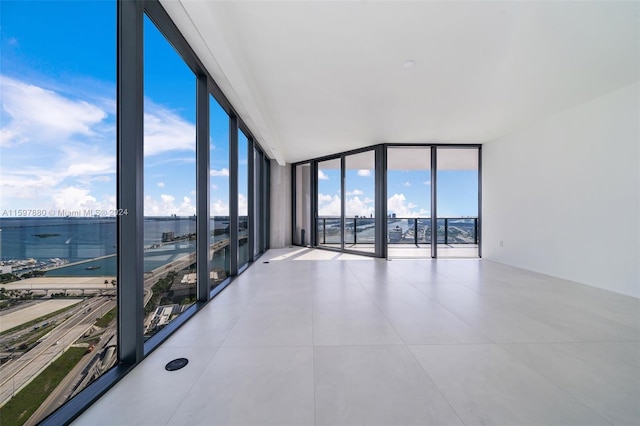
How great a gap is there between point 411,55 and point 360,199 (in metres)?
4.27

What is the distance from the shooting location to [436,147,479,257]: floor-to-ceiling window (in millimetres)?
6367

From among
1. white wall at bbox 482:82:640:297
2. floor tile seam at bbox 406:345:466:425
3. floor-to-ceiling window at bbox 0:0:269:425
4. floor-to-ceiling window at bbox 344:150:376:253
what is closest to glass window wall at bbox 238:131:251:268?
floor-to-ceiling window at bbox 0:0:269:425

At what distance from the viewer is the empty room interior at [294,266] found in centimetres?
126

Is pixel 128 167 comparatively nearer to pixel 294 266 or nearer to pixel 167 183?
pixel 167 183

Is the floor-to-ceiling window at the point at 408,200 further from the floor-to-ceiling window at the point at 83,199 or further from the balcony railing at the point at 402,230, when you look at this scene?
the floor-to-ceiling window at the point at 83,199

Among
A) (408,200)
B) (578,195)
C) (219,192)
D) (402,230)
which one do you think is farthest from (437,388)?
(402,230)

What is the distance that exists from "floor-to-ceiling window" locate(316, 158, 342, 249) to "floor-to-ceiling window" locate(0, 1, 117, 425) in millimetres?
5767

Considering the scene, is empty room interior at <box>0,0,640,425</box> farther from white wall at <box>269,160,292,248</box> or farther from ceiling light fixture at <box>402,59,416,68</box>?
white wall at <box>269,160,292,248</box>

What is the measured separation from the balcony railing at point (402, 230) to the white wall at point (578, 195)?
1979 millimetres

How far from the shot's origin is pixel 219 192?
11.5 feet

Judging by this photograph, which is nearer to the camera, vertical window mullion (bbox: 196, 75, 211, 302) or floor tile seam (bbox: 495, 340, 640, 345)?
floor tile seam (bbox: 495, 340, 640, 345)

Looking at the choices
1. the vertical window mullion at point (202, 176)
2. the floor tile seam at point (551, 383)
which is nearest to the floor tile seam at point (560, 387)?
the floor tile seam at point (551, 383)

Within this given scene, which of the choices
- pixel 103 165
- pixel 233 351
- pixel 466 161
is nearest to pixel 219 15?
pixel 103 165

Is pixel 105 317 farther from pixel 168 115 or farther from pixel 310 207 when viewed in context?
pixel 310 207
